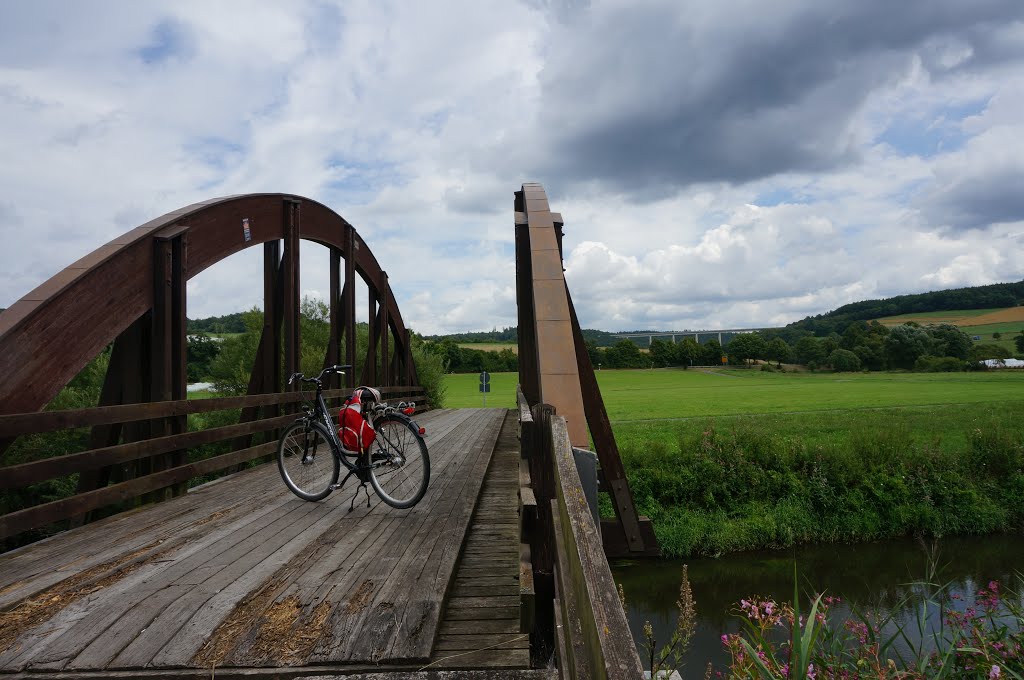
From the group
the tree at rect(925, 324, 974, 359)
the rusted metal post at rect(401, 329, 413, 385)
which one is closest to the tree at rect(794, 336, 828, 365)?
the tree at rect(925, 324, 974, 359)

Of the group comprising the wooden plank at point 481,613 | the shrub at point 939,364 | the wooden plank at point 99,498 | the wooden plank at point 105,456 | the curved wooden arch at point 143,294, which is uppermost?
the curved wooden arch at point 143,294

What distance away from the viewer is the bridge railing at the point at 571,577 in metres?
1.09

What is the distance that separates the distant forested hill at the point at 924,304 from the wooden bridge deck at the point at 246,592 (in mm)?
90056

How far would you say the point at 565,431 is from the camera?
2414 mm

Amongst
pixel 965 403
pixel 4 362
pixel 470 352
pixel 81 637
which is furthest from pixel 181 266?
pixel 470 352

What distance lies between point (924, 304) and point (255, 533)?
335 feet

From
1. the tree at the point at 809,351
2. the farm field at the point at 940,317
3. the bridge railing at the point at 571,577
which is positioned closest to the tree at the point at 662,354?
the tree at the point at 809,351

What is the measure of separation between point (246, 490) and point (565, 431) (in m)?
3.77

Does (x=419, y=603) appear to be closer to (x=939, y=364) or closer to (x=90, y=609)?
(x=90, y=609)

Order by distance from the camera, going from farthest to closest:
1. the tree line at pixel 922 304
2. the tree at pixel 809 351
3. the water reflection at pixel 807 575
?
the tree line at pixel 922 304 → the tree at pixel 809 351 → the water reflection at pixel 807 575

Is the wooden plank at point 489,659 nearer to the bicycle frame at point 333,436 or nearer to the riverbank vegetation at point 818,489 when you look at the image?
the bicycle frame at point 333,436

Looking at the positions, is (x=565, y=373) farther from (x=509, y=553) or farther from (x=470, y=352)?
(x=470, y=352)

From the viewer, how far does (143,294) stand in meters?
4.82

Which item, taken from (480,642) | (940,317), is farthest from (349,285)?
(940,317)
